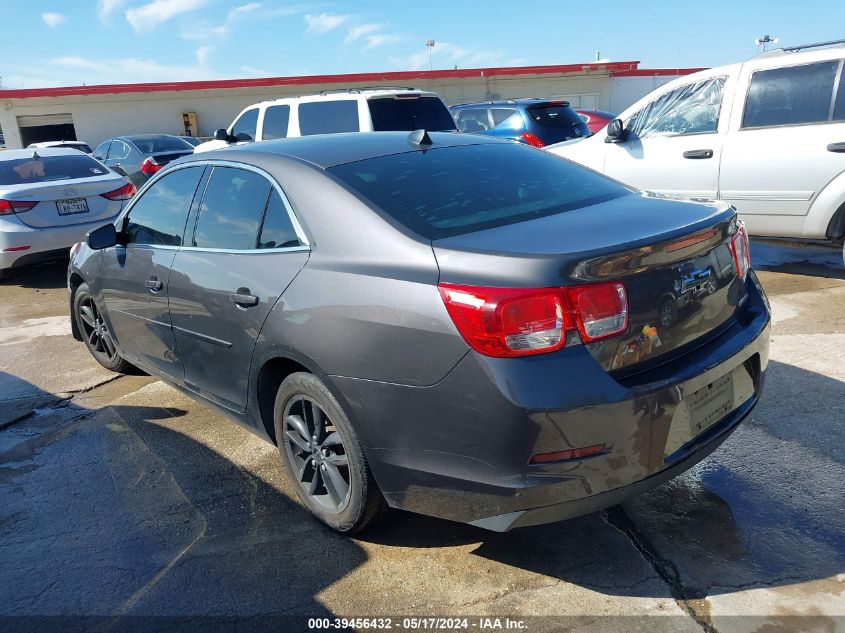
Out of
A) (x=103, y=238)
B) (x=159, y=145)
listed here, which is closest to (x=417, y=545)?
(x=103, y=238)

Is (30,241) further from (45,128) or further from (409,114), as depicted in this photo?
(45,128)

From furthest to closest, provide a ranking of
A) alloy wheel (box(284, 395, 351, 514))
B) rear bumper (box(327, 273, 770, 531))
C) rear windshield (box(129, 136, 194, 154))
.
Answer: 1. rear windshield (box(129, 136, 194, 154))
2. alloy wheel (box(284, 395, 351, 514))
3. rear bumper (box(327, 273, 770, 531))

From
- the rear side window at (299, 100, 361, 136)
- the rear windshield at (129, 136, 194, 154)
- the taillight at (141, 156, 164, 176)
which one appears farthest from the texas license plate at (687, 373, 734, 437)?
the rear windshield at (129, 136, 194, 154)

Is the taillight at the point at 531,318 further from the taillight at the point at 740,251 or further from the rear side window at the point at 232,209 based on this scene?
the rear side window at the point at 232,209

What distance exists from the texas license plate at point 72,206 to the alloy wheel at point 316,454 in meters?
6.31

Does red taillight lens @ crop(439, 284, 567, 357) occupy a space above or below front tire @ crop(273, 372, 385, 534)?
above

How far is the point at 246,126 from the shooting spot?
420 inches

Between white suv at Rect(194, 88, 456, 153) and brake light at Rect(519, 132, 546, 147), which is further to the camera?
brake light at Rect(519, 132, 546, 147)

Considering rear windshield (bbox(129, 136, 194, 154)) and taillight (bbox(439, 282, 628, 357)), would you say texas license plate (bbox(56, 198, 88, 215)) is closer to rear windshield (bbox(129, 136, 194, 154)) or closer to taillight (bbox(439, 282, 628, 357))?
rear windshield (bbox(129, 136, 194, 154))

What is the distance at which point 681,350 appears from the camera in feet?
8.82

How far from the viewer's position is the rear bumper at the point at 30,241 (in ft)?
26.1

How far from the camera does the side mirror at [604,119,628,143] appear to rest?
733 cm

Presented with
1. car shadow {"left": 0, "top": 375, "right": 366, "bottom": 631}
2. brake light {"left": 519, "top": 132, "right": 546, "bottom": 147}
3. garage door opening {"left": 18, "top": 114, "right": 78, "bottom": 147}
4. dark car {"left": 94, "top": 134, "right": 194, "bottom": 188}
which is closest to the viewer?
car shadow {"left": 0, "top": 375, "right": 366, "bottom": 631}

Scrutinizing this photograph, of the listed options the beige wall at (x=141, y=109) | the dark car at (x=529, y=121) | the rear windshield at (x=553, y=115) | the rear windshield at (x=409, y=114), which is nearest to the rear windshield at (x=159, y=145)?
the dark car at (x=529, y=121)
